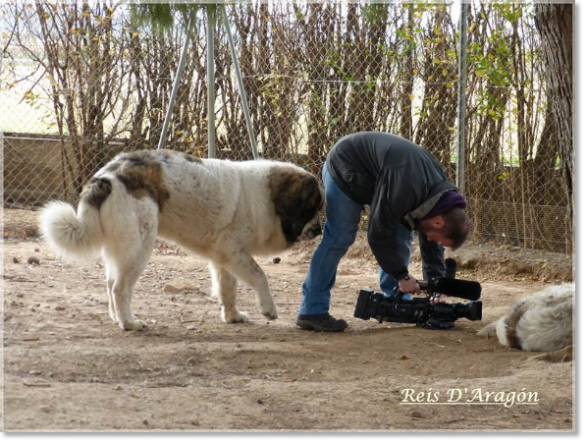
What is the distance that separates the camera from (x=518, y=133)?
27.6 ft

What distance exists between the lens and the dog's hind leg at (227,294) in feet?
19.6

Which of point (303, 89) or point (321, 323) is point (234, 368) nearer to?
point (321, 323)

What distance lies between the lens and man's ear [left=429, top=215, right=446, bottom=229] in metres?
5.10

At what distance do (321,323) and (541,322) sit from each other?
1.56m

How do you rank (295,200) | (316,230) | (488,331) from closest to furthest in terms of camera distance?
A: (488,331)
(295,200)
(316,230)

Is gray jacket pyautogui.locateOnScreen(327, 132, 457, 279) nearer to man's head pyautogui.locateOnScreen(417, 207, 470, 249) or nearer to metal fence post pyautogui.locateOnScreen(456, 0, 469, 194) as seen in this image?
man's head pyautogui.locateOnScreen(417, 207, 470, 249)

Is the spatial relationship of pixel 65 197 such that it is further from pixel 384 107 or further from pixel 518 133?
pixel 518 133

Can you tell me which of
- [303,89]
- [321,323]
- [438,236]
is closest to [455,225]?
[438,236]

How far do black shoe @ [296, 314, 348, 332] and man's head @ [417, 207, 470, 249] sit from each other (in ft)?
3.44

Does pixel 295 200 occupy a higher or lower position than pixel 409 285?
higher

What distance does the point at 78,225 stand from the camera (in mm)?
5203

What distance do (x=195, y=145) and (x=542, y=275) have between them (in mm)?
4197

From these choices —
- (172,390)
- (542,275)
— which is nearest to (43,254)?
(172,390)

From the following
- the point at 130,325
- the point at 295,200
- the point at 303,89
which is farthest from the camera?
the point at 303,89
